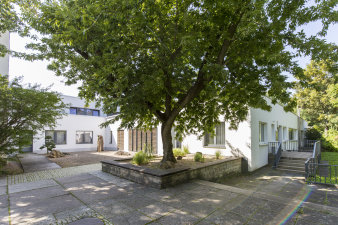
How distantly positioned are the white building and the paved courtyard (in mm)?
2420

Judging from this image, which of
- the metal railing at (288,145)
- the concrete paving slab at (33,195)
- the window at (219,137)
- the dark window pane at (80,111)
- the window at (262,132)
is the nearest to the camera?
the concrete paving slab at (33,195)

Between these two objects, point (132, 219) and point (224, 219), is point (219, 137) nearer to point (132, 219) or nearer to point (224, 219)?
point (224, 219)

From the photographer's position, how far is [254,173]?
1027cm

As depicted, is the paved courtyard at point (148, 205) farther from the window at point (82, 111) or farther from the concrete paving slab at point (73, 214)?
the window at point (82, 111)

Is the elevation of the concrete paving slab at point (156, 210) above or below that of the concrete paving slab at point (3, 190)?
above

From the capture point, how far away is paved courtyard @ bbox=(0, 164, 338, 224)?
371cm

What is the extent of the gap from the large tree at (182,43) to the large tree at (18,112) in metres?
3.42

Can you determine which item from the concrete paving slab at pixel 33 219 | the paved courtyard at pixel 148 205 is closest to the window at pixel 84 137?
the paved courtyard at pixel 148 205

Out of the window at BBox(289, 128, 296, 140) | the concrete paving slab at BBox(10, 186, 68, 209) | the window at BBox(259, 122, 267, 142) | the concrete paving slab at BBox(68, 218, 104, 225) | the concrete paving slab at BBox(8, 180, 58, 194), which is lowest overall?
the concrete paving slab at BBox(8, 180, 58, 194)

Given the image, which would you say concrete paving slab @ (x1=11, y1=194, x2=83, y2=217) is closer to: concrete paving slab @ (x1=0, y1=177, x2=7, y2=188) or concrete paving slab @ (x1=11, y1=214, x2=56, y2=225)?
concrete paving slab @ (x1=11, y1=214, x2=56, y2=225)

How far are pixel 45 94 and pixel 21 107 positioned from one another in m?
1.23

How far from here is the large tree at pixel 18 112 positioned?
28.0 ft

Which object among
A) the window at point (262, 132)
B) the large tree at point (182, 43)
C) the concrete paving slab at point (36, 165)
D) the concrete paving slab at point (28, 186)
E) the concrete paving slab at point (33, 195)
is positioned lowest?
the concrete paving slab at point (36, 165)

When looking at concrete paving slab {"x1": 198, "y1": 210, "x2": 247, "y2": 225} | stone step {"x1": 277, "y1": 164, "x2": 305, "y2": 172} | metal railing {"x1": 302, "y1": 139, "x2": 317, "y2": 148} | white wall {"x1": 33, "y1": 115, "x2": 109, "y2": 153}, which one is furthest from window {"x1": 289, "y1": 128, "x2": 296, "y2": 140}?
white wall {"x1": 33, "y1": 115, "x2": 109, "y2": 153}
